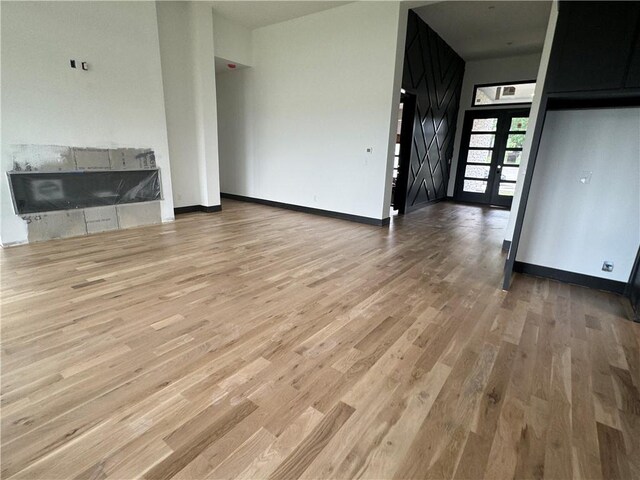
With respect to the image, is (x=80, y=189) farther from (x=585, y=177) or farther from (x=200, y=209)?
(x=585, y=177)

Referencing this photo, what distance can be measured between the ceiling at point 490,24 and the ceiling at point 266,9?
5.82ft

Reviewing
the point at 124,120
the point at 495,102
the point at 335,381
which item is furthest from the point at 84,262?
the point at 495,102

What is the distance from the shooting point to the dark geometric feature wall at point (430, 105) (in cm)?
572

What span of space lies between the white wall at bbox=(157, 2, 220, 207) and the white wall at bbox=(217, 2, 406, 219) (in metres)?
1.21

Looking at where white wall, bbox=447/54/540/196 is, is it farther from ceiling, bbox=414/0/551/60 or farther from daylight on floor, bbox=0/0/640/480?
ceiling, bbox=414/0/551/60

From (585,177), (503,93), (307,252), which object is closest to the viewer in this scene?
(585,177)

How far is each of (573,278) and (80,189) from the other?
20.7 feet

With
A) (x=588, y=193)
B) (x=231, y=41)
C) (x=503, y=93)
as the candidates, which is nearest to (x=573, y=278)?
(x=588, y=193)

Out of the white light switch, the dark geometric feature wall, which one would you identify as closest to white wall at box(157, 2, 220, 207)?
the dark geometric feature wall

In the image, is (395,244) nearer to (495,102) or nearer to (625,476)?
(625,476)

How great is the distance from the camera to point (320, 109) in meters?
5.96

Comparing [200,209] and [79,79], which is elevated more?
[79,79]

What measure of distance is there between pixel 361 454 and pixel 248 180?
690cm

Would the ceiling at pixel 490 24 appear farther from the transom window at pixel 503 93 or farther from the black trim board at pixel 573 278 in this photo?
the black trim board at pixel 573 278
